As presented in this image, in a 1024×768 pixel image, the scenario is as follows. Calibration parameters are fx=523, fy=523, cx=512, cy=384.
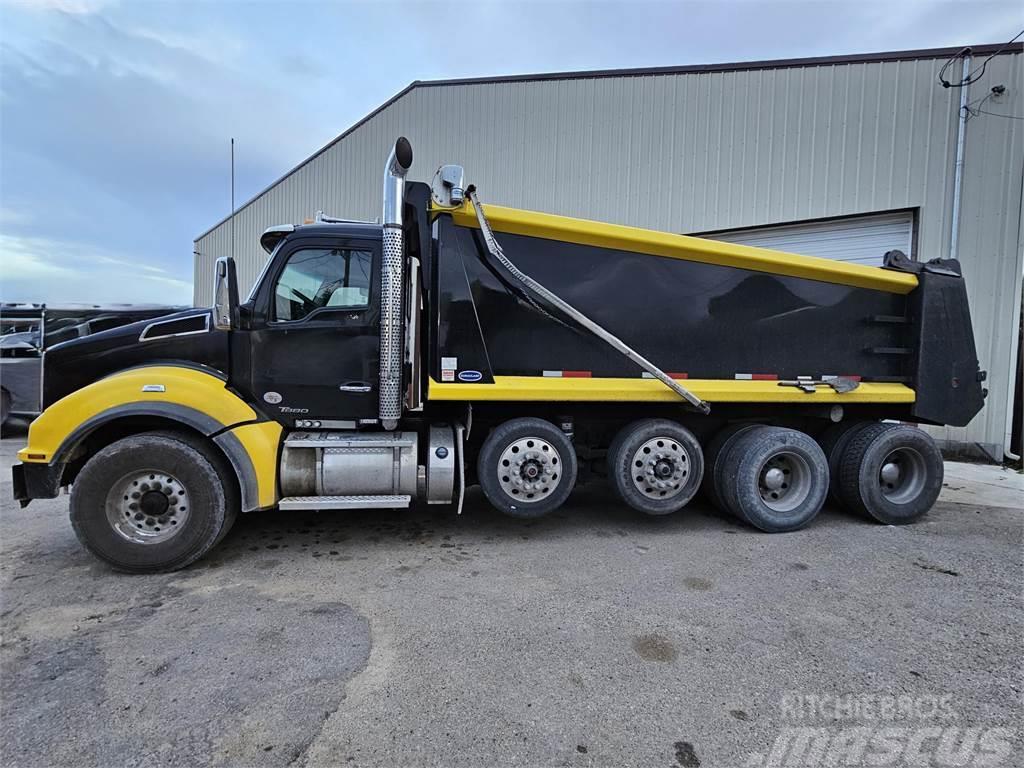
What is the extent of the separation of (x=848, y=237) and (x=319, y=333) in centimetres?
910

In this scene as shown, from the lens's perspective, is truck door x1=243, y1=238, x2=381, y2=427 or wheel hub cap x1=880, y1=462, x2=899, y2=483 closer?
truck door x1=243, y1=238, x2=381, y2=427

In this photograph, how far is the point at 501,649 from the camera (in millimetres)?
2852

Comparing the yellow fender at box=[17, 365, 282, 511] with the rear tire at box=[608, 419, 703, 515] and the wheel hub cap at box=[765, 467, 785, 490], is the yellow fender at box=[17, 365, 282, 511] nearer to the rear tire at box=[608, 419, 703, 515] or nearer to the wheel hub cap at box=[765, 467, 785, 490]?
the rear tire at box=[608, 419, 703, 515]

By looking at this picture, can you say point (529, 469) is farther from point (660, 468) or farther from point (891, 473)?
point (891, 473)

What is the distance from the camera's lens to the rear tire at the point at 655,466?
466cm

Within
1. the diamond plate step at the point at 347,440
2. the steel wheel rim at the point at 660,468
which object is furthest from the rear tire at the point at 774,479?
the diamond plate step at the point at 347,440

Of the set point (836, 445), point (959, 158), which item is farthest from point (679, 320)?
point (959, 158)

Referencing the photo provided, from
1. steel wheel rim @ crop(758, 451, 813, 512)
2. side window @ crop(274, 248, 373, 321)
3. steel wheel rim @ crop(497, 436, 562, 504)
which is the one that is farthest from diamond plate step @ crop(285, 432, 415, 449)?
steel wheel rim @ crop(758, 451, 813, 512)

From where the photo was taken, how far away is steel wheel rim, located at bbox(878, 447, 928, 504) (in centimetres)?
528

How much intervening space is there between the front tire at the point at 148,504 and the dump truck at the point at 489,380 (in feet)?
0.05

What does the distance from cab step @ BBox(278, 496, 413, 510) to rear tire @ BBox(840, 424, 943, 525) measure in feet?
14.2

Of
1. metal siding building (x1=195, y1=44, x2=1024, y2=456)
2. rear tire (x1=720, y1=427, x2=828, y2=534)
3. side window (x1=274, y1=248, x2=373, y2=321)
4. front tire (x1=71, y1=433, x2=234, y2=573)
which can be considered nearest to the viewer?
front tire (x1=71, y1=433, x2=234, y2=573)

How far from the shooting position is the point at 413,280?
13.9 ft

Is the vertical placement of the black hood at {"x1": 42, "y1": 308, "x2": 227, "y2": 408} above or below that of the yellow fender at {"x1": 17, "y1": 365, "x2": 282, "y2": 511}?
above
